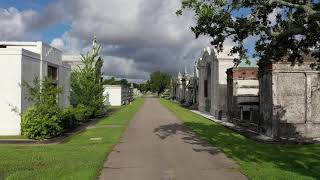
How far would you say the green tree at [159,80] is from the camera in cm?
18300

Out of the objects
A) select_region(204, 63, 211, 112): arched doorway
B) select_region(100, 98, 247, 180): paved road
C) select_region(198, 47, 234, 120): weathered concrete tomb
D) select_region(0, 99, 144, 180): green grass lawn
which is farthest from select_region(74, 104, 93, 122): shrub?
select_region(0, 99, 144, 180): green grass lawn

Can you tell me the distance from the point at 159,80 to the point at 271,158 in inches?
6605

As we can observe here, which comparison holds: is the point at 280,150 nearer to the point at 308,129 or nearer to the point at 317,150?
the point at 317,150

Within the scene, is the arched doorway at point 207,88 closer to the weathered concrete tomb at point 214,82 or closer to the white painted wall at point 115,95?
the weathered concrete tomb at point 214,82

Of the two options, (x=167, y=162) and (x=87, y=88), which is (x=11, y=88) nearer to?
→ (x=167, y=162)

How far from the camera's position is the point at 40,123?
23625 millimetres

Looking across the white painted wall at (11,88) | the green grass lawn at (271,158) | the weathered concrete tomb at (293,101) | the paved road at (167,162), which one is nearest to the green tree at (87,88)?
the white painted wall at (11,88)

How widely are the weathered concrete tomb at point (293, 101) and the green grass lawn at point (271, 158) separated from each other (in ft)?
6.77

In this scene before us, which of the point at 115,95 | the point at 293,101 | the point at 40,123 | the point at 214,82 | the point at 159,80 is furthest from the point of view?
the point at 159,80

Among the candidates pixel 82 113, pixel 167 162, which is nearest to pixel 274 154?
pixel 167 162

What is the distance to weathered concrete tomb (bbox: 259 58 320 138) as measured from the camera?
23.3 metres

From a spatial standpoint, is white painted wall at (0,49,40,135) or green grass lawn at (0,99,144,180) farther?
white painted wall at (0,49,40,135)

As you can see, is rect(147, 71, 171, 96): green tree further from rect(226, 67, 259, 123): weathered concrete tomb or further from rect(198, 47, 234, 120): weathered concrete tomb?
rect(226, 67, 259, 123): weathered concrete tomb

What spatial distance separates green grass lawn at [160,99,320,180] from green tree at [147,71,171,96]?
15963 centimetres
